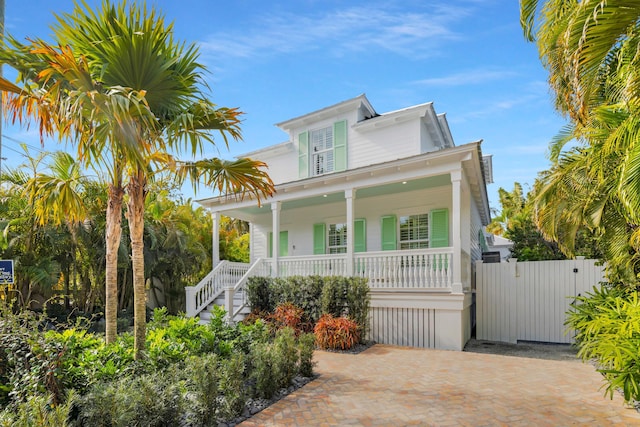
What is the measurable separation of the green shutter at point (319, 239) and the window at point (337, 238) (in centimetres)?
26

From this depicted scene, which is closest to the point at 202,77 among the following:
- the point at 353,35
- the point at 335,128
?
the point at 353,35

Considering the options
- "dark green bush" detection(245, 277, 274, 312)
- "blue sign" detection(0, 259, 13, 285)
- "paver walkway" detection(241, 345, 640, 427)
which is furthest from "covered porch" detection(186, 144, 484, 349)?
"blue sign" detection(0, 259, 13, 285)

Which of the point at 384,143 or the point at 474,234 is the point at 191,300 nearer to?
the point at 384,143

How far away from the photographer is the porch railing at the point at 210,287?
39.4 feet

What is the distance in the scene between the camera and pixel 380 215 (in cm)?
1309

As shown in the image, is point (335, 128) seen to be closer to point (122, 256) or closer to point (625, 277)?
point (122, 256)

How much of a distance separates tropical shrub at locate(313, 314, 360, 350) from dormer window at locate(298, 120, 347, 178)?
21.7 feet

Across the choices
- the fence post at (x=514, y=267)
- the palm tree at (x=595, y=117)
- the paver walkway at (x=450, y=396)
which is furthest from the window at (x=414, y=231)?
the paver walkway at (x=450, y=396)

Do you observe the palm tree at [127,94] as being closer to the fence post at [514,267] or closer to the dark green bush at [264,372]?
the dark green bush at [264,372]

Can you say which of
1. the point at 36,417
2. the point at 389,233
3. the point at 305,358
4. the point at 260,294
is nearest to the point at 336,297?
the point at 260,294

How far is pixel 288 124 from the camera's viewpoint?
49.4ft

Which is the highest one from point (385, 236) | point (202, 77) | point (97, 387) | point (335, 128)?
point (335, 128)

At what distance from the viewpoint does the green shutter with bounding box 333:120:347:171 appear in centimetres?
1395

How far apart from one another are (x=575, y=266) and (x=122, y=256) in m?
13.3
